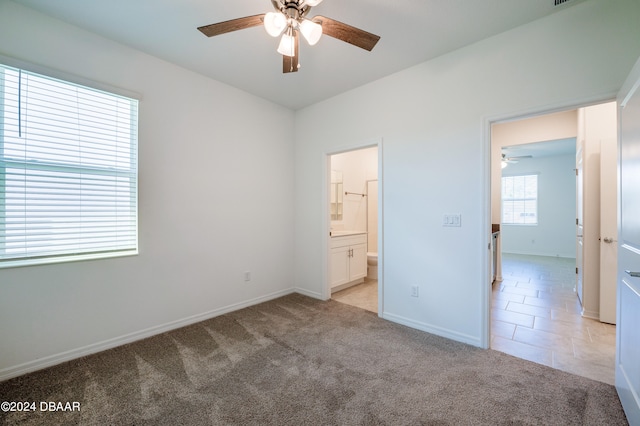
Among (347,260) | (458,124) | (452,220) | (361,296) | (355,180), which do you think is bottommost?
(361,296)

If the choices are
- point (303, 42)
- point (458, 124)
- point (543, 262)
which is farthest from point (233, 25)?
point (543, 262)

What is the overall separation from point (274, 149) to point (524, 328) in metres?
3.68

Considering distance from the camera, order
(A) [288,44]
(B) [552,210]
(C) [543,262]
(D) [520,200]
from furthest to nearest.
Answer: (D) [520,200] < (B) [552,210] < (C) [543,262] < (A) [288,44]

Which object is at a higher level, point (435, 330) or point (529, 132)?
point (529, 132)

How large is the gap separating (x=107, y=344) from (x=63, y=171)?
1.55 metres

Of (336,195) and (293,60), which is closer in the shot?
(293,60)

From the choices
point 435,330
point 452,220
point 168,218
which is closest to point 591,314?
point 435,330

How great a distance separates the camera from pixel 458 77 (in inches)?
98.8

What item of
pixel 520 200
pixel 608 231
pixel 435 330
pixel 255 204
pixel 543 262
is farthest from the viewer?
pixel 520 200

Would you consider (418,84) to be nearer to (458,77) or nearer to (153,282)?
(458,77)

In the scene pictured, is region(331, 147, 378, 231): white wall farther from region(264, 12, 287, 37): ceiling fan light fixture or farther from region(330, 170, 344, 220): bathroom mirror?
region(264, 12, 287, 37): ceiling fan light fixture

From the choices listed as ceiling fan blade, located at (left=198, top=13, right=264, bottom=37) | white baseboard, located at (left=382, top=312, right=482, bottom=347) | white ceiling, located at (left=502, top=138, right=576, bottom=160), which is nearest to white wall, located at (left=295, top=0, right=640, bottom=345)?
white baseboard, located at (left=382, top=312, right=482, bottom=347)

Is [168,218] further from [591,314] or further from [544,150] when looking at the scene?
[544,150]

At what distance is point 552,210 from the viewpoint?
729 centimetres
